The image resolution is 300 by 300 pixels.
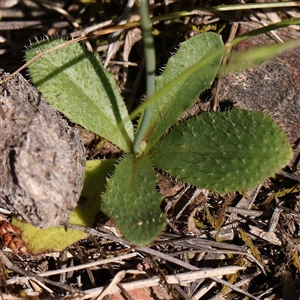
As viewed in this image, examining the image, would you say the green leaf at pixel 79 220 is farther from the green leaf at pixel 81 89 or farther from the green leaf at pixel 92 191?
the green leaf at pixel 81 89

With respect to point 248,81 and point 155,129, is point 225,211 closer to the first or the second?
point 155,129

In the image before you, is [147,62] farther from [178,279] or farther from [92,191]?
[178,279]

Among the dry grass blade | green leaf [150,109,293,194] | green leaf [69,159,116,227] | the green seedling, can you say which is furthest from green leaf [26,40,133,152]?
the dry grass blade

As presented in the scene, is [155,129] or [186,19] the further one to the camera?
[186,19]

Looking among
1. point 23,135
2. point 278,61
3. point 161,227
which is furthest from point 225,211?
point 23,135

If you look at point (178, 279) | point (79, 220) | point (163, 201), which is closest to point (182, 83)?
point (163, 201)

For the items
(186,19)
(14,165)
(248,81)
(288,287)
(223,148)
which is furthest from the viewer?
(186,19)

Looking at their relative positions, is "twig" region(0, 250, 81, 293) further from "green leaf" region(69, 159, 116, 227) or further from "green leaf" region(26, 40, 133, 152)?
"green leaf" region(26, 40, 133, 152)
